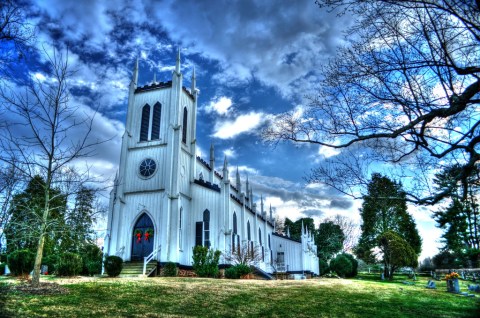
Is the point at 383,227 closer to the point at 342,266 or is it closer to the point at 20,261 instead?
the point at 342,266

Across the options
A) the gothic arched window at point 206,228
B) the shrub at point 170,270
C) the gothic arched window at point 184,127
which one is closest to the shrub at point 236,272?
the shrub at point 170,270

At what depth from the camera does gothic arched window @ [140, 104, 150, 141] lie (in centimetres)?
3038

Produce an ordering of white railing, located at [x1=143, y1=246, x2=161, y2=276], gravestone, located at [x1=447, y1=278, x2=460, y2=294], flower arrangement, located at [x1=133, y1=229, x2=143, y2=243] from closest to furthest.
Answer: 1. gravestone, located at [x1=447, y1=278, x2=460, y2=294]
2. white railing, located at [x1=143, y1=246, x2=161, y2=276]
3. flower arrangement, located at [x1=133, y1=229, x2=143, y2=243]

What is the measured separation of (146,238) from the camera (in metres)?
27.0

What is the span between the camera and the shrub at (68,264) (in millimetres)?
16891

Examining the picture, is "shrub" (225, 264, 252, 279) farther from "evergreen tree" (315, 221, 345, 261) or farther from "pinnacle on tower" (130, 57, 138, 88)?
"evergreen tree" (315, 221, 345, 261)

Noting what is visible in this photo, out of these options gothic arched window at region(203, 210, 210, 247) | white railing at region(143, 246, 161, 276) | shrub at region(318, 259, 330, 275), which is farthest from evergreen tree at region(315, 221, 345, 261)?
white railing at region(143, 246, 161, 276)

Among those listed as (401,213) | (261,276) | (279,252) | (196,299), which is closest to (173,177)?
(261,276)

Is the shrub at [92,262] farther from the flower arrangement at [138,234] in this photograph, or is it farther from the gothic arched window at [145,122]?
the gothic arched window at [145,122]

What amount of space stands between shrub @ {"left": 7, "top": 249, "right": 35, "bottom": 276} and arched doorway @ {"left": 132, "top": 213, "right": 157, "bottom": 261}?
1141 centimetres

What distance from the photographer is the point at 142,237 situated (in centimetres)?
2723

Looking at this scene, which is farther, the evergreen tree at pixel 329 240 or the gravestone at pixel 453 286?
the evergreen tree at pixel 329 240

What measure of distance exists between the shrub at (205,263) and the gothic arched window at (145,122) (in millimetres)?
11291

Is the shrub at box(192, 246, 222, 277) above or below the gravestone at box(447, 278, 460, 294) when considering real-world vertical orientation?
above
